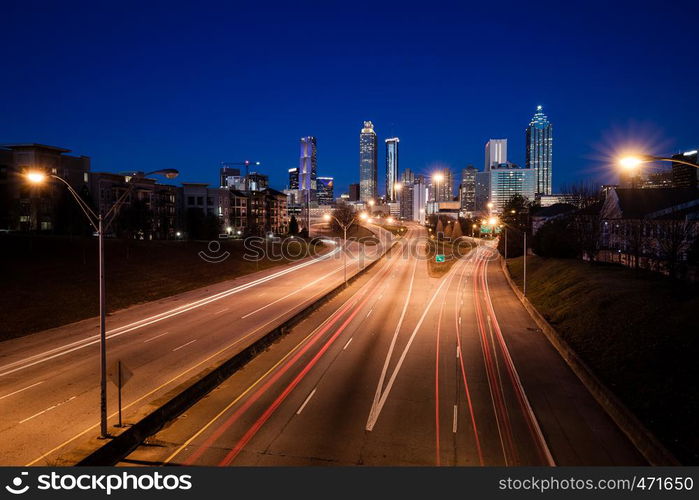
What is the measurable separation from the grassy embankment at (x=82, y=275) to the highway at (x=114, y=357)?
237 cm

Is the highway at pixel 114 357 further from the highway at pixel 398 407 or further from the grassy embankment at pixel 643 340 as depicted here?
the grassy embankment at pixel 643 340

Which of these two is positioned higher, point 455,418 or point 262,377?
point 262,377

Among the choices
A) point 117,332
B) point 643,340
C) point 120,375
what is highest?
point 120,375

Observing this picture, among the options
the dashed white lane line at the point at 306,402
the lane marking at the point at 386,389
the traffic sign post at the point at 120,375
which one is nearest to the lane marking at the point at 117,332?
the traffic sign post at the point at 120,375

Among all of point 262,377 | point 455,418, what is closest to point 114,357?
point 262,377

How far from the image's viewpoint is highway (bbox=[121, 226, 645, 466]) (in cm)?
1201

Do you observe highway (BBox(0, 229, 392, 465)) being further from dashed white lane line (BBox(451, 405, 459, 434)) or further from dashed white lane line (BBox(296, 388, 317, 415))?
dashed white lane line (BBox(451, 405, 459, 434))

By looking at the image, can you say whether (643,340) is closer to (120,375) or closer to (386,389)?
(386,389)

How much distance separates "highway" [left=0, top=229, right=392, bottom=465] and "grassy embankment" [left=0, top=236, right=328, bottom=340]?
2.37 m

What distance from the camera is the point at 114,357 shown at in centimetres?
2094

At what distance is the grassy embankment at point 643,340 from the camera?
1345 cm

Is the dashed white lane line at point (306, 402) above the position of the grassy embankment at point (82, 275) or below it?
below

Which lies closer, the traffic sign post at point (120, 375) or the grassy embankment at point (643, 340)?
the traffic sign post at point (120, 375)

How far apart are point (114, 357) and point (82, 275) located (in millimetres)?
23583
